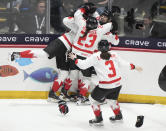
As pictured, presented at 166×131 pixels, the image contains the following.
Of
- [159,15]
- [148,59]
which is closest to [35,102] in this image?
[148,59]

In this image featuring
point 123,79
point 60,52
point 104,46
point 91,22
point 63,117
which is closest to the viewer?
point 104,46

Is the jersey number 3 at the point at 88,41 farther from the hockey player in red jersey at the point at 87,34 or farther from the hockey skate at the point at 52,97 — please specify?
the hockey skate at the point at 52,97

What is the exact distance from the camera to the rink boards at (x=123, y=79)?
5.50m

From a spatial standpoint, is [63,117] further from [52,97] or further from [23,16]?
[23,16]

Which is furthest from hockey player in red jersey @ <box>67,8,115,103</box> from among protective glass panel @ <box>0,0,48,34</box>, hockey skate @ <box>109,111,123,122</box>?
hockey skate @ <box>109,111,123,122</box>

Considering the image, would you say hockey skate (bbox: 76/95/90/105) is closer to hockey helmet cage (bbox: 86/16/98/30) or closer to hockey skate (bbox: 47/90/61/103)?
hockey skate (bbox: 47/90/61/103)

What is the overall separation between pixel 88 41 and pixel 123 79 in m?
0.82

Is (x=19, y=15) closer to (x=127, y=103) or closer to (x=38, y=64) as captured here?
(x=38, y=64)

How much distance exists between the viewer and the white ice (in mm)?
4566

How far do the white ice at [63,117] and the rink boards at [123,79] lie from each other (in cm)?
13

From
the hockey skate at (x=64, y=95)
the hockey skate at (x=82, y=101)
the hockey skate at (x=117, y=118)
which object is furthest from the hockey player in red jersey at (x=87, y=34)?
the hockey skate at (x=117, y=118)

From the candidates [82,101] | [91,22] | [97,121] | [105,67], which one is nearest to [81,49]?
[91,22]

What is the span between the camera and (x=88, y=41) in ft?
17.3

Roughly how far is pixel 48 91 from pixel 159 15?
2.03 meters
